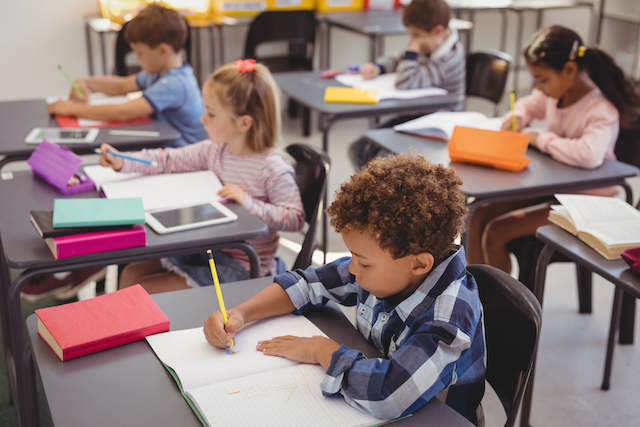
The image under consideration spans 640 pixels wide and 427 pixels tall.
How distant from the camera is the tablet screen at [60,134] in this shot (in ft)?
7.38

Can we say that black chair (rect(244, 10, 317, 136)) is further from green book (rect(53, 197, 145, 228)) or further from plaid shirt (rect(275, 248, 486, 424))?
plaid shirt (rect(275, 248, 486, 424))

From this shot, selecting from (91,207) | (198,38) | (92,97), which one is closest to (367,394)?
(91,207)

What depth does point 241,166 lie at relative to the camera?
1.95 m

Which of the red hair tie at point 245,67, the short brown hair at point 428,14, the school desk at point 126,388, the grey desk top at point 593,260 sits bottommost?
the school desk at point 126,388

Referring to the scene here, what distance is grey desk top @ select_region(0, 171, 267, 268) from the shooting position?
141cm

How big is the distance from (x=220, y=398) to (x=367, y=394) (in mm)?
217

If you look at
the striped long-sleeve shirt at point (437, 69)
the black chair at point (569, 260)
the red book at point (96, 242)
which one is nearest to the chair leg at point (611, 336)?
the black chair at point (569, 260)

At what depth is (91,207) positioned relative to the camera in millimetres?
1495

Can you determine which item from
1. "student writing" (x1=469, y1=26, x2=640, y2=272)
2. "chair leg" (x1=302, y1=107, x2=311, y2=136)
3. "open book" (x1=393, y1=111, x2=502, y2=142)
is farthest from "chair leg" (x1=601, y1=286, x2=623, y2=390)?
"chair leg" (x1=302, y1=107, x2=311, y2=136)

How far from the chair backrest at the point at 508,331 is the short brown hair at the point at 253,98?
0.88 m

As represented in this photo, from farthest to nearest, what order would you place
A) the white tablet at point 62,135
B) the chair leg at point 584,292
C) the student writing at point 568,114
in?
the chair leg at point 584,292 → the white tablet at point 62,135 → the student writing at point 568,114

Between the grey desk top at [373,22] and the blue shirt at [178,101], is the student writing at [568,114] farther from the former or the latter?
the grey desk top at [373,22]

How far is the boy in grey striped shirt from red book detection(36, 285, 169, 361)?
6.47ft

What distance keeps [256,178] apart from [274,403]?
1022 millimetres
